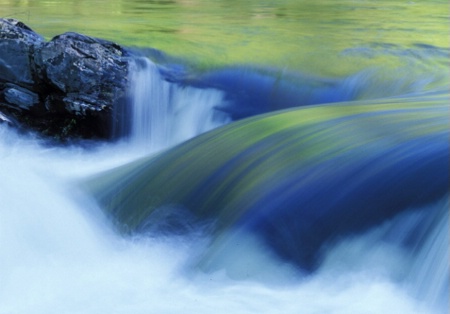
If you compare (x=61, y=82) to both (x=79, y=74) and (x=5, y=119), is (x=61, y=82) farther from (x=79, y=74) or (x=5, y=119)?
(x=5, y=119)

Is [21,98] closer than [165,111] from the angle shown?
Yes

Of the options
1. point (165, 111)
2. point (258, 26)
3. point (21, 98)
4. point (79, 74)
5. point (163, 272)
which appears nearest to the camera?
point (163, 272)

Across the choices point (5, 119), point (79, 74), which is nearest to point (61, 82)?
point (79, 74)

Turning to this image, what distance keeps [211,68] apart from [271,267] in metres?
3.42

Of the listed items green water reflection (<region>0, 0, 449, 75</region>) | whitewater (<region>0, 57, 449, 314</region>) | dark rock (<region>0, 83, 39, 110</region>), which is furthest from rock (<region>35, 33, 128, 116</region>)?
whitewater (<region>0, 57, 449, 314</region>)

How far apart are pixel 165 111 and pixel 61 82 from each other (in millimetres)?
875

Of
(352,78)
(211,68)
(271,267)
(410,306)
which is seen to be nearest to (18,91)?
(211,68)

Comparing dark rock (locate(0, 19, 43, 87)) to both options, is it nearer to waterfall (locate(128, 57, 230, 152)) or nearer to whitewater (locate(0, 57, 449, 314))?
waterfall (locate(128, 57, 230, 152))

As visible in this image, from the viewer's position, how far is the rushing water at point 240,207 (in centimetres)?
313

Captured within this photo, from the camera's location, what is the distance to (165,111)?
19.5 ft

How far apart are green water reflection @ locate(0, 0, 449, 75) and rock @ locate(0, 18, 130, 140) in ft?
3.56

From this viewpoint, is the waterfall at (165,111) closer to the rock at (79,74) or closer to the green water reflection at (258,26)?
the rock at (79,74)

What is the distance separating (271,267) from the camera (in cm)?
328

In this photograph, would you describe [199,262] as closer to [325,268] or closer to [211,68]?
[325,268]
